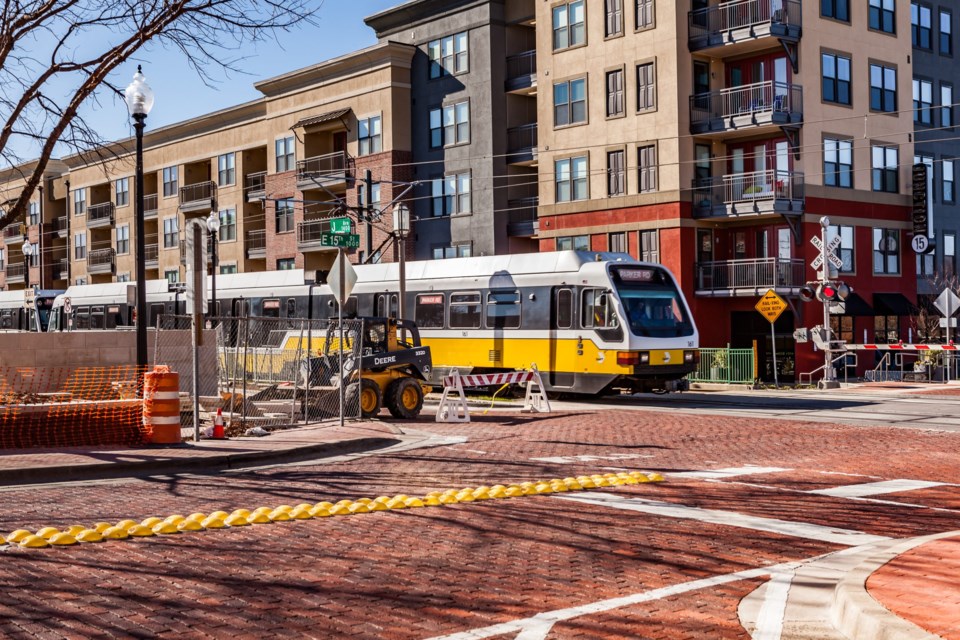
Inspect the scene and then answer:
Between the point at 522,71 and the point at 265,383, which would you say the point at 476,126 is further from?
the point at 265,383

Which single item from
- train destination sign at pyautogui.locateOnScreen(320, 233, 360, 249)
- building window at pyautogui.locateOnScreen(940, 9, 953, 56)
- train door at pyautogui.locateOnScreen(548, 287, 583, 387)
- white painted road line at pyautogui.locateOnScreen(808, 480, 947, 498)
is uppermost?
building window at pyautogui.locateOnScreen(940, 9, 953, 56)

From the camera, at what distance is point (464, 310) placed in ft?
98.6

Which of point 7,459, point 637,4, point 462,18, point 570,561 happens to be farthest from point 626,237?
point 570,561

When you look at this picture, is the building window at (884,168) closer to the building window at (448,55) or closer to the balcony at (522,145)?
the balcony at (522,145)

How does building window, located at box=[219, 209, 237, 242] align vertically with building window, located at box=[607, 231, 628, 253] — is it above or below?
above

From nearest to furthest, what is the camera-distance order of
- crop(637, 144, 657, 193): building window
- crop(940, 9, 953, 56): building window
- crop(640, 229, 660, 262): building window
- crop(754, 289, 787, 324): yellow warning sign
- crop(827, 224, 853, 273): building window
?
crop(754, 289, 787, 324): yellow warning sign < crop(637, 144, 657, 193): building window < crop(640, 229, 660, 262): building window < crop(827, 224, 853, 273): building window < crop(940, 9, 953, 56): building window

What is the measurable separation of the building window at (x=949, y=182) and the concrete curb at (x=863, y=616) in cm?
4634

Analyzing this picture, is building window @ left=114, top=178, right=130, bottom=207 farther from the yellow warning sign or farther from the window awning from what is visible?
the yellow warning sign

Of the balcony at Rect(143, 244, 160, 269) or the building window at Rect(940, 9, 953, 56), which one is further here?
the balcony at Rect(143, 244, 160, 269)

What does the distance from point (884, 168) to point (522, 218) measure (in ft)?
48.1

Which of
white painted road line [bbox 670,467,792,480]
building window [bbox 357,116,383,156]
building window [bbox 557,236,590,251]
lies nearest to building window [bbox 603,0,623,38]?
building window [bbox 557,236,590,251]

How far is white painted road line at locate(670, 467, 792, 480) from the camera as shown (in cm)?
1358

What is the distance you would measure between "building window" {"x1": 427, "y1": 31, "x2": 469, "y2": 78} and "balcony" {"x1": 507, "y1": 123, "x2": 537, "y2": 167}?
367 centimetres

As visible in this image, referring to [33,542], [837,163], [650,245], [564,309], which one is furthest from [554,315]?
[33,542]
